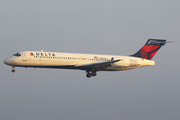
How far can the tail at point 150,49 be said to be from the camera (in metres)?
52.7

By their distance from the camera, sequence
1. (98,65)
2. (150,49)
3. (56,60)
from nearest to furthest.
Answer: (56,60) < (98,65) < (150,49)

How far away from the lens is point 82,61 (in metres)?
47.8

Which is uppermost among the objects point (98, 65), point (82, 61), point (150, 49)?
point (150, 49)

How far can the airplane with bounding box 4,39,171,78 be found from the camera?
45906 mm

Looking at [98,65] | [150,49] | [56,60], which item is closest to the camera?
[56,60]

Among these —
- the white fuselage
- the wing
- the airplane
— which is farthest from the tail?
the wing

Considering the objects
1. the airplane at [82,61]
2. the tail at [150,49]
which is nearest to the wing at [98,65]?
the airplane at [82,61]

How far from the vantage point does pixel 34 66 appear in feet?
152

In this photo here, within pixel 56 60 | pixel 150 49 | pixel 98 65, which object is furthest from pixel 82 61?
pixel 150 49

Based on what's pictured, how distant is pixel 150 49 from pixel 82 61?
13.7m

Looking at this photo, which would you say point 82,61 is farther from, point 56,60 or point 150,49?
point 150,49

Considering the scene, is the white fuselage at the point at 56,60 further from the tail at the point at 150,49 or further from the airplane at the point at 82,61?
the tail at the point at 150,49

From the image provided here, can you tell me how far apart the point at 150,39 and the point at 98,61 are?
11684mm

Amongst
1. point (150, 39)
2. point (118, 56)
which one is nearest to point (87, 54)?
point (118, 56)
